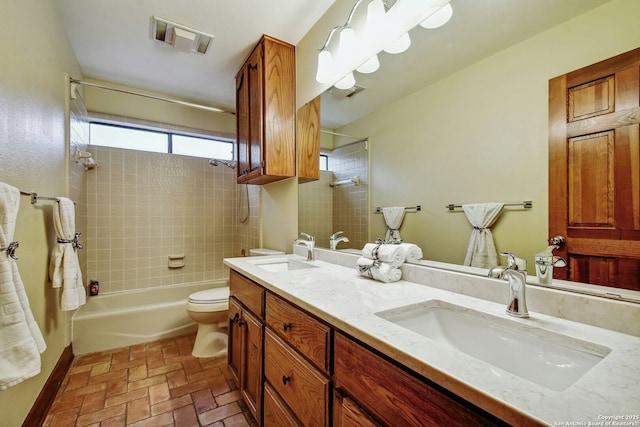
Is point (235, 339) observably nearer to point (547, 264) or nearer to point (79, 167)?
point (547, 264)

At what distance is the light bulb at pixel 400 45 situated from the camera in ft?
4.14

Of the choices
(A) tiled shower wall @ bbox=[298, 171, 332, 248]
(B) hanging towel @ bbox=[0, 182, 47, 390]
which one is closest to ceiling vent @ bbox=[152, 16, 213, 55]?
(A) tiled shower wall @ bbox=[298, 171, 332, 248]

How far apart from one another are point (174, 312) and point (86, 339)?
0.64 metres

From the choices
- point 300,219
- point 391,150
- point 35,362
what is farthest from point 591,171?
point 35,362

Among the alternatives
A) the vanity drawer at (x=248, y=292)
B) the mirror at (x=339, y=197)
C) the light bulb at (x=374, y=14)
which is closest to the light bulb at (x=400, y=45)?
the light bulb at (x=374, y=14)

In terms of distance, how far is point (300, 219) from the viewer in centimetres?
207

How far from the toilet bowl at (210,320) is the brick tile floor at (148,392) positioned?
8 cm

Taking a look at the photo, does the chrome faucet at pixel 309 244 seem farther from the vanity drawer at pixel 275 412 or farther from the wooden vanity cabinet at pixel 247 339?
the vanity drawer at pixel 275 412

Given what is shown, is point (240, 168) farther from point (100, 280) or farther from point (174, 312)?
point (100, 280)

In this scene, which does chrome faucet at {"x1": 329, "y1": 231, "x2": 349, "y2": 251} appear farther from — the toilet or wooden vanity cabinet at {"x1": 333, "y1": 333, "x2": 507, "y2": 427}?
wooden vanity cabinet at {"x1": 333, "y1": 333, "x2": 507, "y2": 427}

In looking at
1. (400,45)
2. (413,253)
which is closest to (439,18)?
(400,45)

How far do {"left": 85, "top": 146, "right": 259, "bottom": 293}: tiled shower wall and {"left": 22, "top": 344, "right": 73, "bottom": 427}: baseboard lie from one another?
0.85 meters

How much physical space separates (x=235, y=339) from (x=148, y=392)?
0.68m

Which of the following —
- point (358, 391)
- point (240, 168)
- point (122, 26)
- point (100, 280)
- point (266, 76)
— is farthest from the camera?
point (100, 280)
